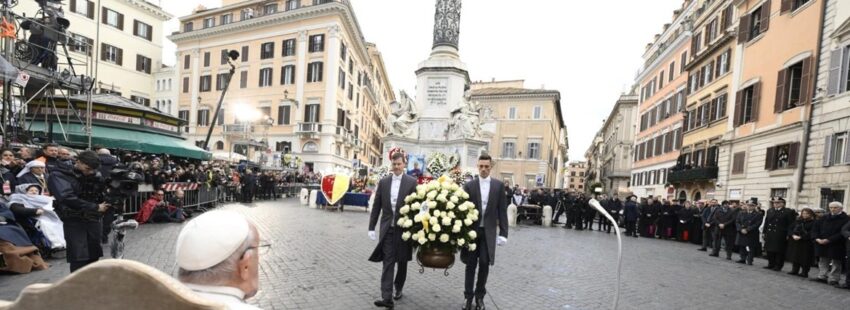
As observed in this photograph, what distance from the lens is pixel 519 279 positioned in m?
7.01

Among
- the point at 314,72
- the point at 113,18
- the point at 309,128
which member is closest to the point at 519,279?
the point at 309,128

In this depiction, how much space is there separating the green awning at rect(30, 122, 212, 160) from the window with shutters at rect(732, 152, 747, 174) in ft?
87.9

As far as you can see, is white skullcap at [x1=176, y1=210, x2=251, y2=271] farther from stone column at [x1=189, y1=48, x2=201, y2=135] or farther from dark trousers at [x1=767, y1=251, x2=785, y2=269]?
stone column at [x1=189, y1=48, x2=201, y2=135]

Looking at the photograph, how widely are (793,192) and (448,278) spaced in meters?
16.8

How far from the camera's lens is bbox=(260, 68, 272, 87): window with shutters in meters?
40.9

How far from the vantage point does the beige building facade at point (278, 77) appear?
38.1 meters

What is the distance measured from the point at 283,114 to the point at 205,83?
425 inches

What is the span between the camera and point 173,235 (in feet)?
30.3

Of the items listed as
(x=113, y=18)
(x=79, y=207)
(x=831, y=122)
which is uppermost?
(x=113, y=18)

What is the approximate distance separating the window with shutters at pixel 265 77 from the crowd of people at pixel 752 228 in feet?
101

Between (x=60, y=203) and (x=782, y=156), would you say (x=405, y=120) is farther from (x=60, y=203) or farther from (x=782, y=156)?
(x=782, y=156)

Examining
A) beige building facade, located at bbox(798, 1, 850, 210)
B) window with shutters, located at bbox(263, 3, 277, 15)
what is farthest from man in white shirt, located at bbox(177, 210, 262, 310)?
window with shutters, located at bbox(263, 3, 277, 15)

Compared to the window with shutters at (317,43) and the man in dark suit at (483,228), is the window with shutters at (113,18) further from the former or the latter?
the man in dark suit at (483,228)

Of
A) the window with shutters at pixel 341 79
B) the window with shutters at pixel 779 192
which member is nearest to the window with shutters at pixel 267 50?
the window with shutters at pixel 341 79
